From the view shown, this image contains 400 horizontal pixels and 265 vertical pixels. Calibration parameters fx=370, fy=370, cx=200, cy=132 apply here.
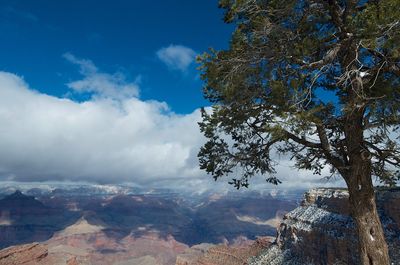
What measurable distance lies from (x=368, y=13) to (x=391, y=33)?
0.93m

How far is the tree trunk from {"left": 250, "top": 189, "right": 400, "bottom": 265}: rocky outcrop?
7459cm

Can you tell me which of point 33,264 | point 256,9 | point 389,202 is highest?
point 256,9

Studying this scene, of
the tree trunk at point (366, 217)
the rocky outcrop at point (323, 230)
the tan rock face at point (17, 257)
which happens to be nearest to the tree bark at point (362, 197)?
the tree trunk at point (366, 217)

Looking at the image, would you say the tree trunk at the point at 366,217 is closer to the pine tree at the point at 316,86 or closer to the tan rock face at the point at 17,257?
the pine tree at the point at 316,86

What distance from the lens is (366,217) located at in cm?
1237

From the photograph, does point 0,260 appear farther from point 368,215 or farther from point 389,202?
point 368,215

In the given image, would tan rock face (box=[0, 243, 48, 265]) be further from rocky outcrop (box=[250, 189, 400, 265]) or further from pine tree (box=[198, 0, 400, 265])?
pine tree (box=[198, 0, 400, 265])

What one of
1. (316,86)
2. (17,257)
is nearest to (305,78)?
(316,86)

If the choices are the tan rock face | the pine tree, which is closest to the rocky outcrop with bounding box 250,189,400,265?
the pine tree

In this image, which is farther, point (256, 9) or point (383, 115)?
point (256, 9)

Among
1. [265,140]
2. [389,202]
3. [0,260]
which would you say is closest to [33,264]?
[0,260]

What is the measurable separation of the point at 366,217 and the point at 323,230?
111 m

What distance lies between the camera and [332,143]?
14.9 metres

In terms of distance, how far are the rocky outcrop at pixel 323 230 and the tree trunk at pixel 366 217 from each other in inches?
2936
